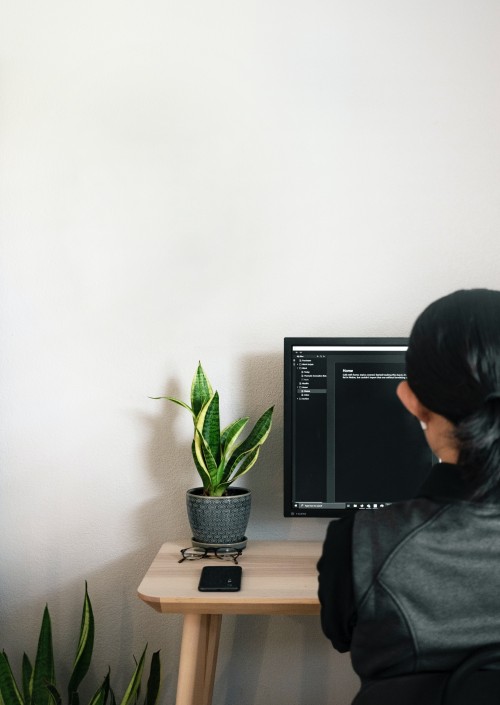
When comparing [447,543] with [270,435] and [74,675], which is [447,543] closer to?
[270,435]

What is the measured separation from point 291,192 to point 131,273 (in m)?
0.49

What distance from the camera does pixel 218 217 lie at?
2.13 meters

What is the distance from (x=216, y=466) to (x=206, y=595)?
1.26 feet

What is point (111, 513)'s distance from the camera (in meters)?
2.15

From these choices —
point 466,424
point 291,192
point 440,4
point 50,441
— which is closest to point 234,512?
point 50,441

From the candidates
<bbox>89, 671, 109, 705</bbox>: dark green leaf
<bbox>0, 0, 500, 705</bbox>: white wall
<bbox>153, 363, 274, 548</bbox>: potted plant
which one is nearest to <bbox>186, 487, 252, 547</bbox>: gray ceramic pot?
<bbox>153, 363, 274, 548</bbox>: potted plant

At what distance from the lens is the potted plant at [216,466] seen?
1910 millimetres

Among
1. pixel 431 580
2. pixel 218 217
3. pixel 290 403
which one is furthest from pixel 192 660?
pixel 218 217

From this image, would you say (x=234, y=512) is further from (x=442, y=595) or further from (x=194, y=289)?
(x=442, y=595)

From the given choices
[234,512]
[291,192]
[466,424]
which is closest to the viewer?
[466,424]

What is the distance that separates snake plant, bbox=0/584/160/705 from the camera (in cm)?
194

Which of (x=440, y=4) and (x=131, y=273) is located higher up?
(x=440, y=4)

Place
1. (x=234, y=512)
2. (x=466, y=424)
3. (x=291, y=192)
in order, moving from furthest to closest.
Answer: (x=291, y=192) → (x=234, y=512) → (x=466, y=424)

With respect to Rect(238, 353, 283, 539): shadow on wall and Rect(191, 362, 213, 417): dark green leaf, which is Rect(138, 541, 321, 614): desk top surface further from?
Rect(191, 362, 213, 417): dark green leaf
